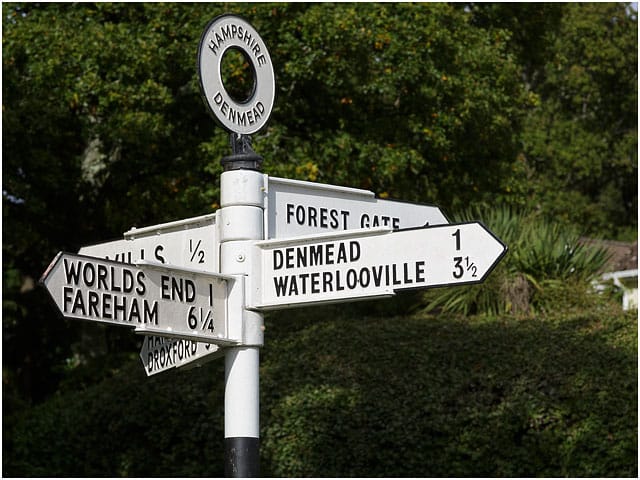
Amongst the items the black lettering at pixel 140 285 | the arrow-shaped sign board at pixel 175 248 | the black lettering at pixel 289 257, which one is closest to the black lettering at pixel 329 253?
the black lettering at pixel 289 257

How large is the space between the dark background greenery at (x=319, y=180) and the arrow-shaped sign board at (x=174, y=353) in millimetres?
5956

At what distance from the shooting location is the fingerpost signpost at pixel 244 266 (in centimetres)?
409

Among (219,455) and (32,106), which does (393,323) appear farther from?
(32,106)

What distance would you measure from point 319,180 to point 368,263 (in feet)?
A: 33.6

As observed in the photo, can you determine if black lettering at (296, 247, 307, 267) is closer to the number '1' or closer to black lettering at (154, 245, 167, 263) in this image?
the number '1'

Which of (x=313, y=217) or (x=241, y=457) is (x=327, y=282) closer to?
(x=313, y=217)

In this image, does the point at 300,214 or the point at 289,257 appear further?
the point at 300,214

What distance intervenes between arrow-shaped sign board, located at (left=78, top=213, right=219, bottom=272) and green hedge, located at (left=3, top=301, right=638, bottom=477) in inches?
241

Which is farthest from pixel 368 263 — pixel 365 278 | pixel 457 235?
pixel 457 235

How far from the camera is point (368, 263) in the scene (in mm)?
4309

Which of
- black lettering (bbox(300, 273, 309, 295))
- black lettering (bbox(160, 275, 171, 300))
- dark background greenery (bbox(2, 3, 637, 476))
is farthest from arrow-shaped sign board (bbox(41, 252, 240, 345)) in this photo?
dark background greenery (bbox(2, 3, 637, 476))

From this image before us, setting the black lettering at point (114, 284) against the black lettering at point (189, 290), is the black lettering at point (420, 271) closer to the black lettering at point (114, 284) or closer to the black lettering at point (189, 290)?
the black lettering at point (189, 290)

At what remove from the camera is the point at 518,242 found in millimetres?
14500

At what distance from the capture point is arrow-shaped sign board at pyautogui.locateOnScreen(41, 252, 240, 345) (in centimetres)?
398
